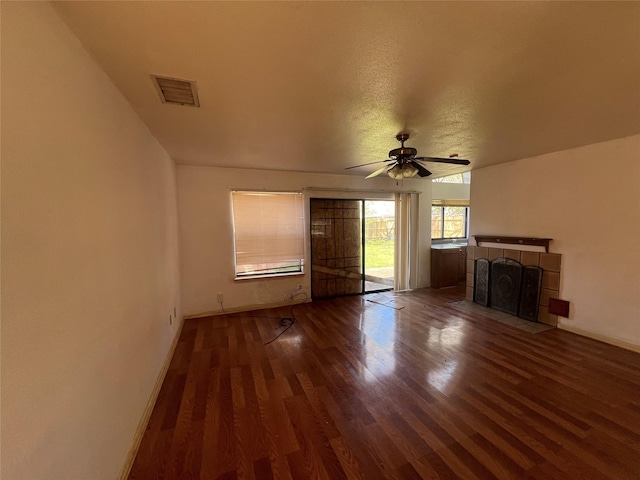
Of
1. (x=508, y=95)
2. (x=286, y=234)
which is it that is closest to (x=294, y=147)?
(x=286, y=234)

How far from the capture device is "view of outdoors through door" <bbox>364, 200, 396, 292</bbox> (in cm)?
519

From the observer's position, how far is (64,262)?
3.41 ft

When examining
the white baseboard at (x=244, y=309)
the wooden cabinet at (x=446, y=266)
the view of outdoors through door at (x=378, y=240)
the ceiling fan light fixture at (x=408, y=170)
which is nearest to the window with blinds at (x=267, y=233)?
the white baseboard at (x=244, y=309)

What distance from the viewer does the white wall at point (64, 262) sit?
79 cm

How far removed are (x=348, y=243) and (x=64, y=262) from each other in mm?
4269

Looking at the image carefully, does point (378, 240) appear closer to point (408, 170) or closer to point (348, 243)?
point (348, 243)

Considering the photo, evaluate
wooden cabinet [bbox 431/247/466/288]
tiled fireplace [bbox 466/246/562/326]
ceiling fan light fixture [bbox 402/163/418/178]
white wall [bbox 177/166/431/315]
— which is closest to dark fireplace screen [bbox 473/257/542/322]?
tiled fireplace [bbox 466/246/562/326]

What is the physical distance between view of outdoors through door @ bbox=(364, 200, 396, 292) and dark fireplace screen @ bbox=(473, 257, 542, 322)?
5.48ft

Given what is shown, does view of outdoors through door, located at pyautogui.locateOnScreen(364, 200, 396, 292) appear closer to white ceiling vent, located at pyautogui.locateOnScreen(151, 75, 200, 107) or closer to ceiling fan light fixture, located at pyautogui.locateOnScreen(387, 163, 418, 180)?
ceiling fan light fixture, located at pyautogui.locateOnScreen(387, 163, 418, 180)

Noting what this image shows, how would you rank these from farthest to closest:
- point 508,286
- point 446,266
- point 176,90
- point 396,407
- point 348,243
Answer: point 446,266 → point 348,243 → point 508,286 → point 396,407 → point 176,90

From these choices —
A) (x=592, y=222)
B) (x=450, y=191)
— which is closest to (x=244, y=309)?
(x=592, y=222)

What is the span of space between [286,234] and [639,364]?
445cm

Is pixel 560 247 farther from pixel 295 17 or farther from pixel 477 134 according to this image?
pixel 295 17

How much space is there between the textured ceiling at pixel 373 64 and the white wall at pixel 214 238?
139 centimetres
